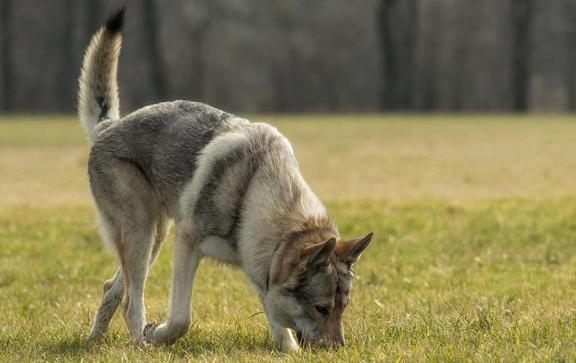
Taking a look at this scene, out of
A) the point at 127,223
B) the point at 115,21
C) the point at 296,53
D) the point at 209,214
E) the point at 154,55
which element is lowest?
the point at 296,53

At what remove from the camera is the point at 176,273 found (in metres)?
5.67

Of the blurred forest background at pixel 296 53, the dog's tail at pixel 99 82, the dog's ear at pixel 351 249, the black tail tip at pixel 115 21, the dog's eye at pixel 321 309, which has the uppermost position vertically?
the black tail tip at pixel 115 21

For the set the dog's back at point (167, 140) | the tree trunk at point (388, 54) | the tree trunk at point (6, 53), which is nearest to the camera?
the dog's back at point (167, 140)

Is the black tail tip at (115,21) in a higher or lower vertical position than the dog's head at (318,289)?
higher

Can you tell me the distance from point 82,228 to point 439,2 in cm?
4935

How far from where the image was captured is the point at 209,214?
562cm

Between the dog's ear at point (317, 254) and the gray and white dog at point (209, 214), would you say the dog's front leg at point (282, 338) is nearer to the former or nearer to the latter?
the gray and white dog at point (209, 214)

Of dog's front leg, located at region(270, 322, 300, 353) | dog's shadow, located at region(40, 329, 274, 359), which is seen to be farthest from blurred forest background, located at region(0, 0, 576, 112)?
dog's front leg, located at region(270, 322, 300, 353)

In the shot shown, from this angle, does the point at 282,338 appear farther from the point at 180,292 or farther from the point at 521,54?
the point at 521,54

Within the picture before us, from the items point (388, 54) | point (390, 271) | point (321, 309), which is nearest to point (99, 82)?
point (321, 309)

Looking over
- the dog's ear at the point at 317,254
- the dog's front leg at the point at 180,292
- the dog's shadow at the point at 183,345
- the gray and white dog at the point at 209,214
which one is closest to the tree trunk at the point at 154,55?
A: the gray and white dog at the point at 209,214

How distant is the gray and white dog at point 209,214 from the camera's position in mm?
5164

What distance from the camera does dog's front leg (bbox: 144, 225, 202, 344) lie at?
5.61 meters

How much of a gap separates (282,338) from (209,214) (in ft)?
2.92
